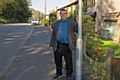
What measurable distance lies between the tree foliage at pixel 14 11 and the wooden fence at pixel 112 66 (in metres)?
60.3

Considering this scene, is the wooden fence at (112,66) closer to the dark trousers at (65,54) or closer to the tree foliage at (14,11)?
the dark trousers at (65,54)

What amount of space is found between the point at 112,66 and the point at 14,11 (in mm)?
67019

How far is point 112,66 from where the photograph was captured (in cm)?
458

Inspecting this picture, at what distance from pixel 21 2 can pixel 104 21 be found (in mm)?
55396

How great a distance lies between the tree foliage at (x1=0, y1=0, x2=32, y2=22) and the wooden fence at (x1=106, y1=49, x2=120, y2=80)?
60292 millimetres

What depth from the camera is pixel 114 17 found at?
64.2 ft

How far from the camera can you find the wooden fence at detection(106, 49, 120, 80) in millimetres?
4398

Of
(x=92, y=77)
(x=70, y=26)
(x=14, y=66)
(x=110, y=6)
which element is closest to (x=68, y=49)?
(x=70, y=26)

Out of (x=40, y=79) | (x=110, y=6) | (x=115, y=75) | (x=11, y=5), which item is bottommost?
(x=40, y=79)

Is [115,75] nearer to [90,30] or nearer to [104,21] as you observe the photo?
[90,30]

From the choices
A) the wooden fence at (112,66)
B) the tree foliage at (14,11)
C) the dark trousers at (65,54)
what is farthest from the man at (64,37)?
the tree foliage at (14,11)

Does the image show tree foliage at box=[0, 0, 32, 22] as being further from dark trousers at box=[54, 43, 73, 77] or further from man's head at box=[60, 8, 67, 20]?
man's head at box=[60, 8, 67, 20]

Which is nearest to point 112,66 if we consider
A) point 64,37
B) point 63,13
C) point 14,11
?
point 64,37

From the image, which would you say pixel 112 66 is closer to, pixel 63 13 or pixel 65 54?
pixel 65 54
